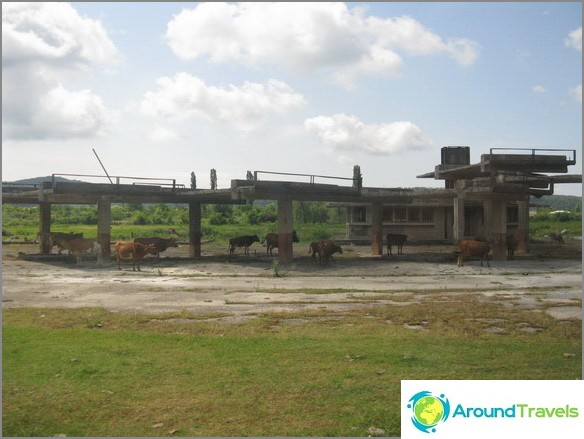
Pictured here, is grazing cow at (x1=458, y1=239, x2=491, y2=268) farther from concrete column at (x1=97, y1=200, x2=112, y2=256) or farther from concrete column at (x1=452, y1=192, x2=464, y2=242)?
concrete column at (x1=97, y1=200, x2=112, y2=256)

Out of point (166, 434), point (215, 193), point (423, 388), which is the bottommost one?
point (166, 434)

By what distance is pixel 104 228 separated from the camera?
32719 mm

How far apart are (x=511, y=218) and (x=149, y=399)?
45559 mm

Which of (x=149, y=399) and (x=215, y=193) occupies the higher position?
Result: (x=215, y=193)

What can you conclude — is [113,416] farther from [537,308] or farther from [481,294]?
[481,294]

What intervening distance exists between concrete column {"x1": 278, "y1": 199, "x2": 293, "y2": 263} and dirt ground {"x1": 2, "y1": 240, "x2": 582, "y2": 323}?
65cm

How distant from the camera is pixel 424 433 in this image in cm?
760

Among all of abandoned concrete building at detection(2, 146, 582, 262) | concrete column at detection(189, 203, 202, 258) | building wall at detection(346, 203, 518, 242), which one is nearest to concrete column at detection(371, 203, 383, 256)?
abandoned concrete building at detection(2, 146, 582, 262)

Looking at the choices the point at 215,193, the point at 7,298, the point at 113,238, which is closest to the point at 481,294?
the point at 7,298

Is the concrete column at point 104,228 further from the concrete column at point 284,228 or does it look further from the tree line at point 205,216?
the tree line at point 205,216

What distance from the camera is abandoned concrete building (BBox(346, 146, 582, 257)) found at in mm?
31016

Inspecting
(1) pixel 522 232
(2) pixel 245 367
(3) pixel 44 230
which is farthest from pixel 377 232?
(2) pixel 245 367

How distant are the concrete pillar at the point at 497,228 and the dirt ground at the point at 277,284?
957 millimetres

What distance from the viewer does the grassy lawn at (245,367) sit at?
26.5 feet
